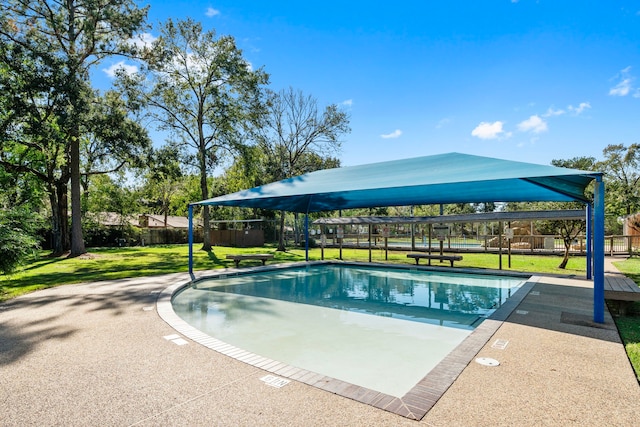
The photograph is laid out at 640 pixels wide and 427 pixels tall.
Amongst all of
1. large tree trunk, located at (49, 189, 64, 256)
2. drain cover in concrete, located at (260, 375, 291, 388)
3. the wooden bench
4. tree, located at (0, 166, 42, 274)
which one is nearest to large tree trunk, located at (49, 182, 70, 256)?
large tree trunk, located at (49, 189, 64, 256)

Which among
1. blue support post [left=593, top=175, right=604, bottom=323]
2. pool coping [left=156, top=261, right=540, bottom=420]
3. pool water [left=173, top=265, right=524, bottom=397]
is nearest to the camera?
pool coping [left=156, top=261, right=540, bottom=420]

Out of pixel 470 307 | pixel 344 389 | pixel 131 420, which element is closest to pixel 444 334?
pixel 470 307

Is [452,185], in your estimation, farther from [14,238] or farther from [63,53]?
[63,53]

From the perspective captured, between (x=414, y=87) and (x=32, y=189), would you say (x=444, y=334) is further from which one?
(x=32, y=189)

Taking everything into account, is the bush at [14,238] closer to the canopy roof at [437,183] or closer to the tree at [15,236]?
the tree at [15,236]

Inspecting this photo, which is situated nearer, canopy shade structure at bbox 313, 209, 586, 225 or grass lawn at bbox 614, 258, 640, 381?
grass lawn at bbox 614, 258, 640, 381

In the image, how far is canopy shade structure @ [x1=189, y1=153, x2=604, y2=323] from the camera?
17.0ft

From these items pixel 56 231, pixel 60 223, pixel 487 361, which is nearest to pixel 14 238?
pixel 487 361

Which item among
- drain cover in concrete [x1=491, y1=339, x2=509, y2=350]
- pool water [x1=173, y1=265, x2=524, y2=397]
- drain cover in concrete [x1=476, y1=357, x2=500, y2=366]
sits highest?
drain cover in concrete [x1=476, y1=357, x2=500, y2=366]

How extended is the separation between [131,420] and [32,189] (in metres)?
26.9

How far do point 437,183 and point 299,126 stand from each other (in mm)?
17858

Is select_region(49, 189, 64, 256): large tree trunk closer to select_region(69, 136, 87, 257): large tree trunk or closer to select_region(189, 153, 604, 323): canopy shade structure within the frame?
select_region(69, 136, 87, 257): large tree trunk

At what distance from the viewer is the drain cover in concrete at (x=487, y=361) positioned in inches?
140

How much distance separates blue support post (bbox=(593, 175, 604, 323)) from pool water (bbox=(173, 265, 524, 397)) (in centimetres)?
173
